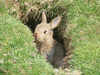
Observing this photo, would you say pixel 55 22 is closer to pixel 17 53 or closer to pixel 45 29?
pixel 45 29

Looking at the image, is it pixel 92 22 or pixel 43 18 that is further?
pixel 43 18

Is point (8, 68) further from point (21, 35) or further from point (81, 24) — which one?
point (81, 24)

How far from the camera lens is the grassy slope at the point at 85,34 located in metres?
5.96

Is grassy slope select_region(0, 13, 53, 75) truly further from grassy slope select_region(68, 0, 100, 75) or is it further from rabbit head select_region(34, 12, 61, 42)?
rabbit head select_region(34, 12, 61, 42)

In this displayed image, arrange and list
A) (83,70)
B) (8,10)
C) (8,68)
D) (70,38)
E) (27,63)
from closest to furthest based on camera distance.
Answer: (8,68), (27,63), (83,70), (70,38), (8,10)

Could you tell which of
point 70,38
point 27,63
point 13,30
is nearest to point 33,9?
point 70,38

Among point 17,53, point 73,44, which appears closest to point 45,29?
point 73,44

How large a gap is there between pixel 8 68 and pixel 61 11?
3.94 metres

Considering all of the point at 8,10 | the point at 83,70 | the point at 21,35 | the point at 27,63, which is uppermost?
the point at 8,10

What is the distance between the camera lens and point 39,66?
16.4 ft

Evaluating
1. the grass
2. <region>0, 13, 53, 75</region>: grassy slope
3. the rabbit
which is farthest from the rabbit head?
<region>0, 13, 53, 75</region>: grassy slope

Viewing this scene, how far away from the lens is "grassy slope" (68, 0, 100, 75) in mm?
5961

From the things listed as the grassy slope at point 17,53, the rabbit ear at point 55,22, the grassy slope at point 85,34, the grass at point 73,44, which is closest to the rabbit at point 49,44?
the rabbit ear at point 55,22

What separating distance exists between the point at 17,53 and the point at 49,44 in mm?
3104
